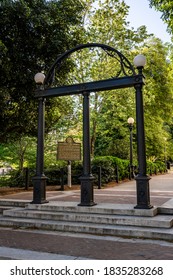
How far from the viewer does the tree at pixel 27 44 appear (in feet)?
32.6

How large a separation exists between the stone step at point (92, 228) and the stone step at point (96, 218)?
0.13 meters

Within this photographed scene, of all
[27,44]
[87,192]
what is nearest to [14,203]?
[87,192]

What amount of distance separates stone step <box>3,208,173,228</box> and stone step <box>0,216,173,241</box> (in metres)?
0.13

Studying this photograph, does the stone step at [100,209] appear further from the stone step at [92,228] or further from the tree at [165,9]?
the tree at [165,9]

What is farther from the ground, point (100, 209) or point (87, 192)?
point (87, 192)

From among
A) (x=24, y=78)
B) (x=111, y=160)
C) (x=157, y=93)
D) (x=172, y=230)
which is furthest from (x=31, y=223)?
(x=157, y=93)

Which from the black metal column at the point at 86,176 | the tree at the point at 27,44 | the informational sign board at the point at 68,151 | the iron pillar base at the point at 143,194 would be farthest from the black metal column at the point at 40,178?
the informational sign board at the point at 68,151

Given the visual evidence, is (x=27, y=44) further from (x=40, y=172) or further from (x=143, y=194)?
(x=143, y=194)

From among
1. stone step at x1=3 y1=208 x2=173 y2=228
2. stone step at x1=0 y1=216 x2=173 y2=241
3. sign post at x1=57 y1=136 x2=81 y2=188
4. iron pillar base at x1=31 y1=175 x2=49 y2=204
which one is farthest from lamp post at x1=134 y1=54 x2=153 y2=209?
sign post at x1=57 y1=136 x2=81 y2=188

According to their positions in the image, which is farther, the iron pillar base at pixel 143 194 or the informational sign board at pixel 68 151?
the informational sign board at pixel 68 151

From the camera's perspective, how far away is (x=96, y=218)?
6145 millimetres

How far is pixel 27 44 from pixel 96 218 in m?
7.57

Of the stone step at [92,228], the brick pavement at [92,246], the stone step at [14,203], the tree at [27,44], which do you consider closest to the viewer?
the brick pavement at [92,246]
